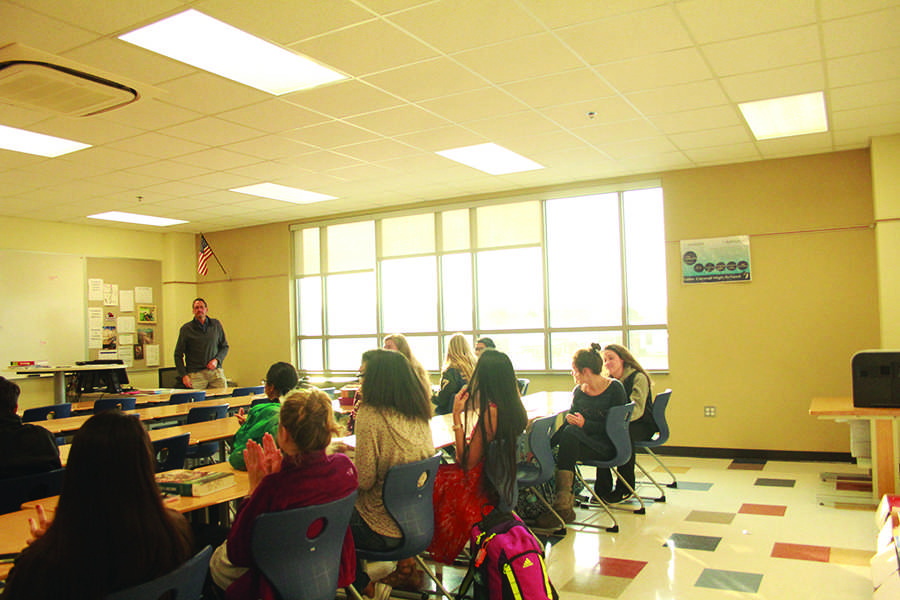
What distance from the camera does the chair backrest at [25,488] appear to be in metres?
3.20

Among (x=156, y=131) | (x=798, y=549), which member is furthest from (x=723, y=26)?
(x=156, y=131)

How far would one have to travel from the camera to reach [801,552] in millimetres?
4258

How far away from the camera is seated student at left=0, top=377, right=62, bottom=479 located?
340cm

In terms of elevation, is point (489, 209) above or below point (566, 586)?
above

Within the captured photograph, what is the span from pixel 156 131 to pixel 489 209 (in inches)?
177

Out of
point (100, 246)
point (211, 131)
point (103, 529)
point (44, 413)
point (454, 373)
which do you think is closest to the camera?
point (103, 529)

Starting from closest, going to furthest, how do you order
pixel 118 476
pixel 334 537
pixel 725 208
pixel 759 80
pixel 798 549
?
pixel 118 476, pixel 334 537, pixel 798 549, pixel 759 80, pixel 725 208

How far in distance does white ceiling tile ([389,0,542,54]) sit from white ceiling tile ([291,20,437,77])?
0.11m

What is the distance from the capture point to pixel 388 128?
18.7 ft

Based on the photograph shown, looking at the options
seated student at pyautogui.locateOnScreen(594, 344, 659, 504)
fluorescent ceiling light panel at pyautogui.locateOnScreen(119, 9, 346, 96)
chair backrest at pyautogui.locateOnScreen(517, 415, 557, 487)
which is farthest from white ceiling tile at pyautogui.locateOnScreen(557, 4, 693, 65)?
seated student at pyautogui.locateOnScreen(594, 344, 659, 504)

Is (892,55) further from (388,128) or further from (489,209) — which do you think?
(489,209)

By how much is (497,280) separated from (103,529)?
7.26 metres

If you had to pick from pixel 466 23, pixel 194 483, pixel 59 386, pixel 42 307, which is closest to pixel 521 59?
pixel 466 23

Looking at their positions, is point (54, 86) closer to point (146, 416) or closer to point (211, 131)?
point (211, 131)
